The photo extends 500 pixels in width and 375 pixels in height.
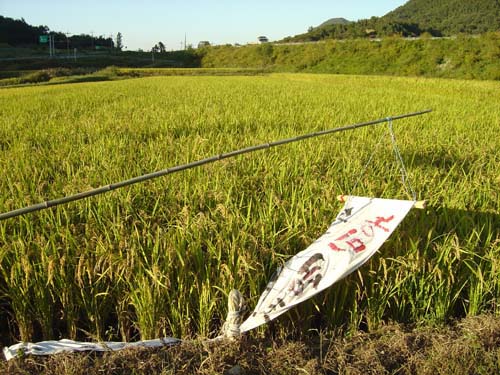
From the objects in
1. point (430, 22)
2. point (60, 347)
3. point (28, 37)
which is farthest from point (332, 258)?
point (430, 22)

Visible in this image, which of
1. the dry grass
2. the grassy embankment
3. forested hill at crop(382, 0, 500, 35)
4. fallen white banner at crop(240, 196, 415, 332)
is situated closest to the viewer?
the dry grass

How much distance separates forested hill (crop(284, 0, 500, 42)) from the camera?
1965 inches

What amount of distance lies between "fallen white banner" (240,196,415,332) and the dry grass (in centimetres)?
11

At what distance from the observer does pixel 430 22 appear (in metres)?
88.2

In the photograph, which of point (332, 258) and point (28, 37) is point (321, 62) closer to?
point (332, 258)

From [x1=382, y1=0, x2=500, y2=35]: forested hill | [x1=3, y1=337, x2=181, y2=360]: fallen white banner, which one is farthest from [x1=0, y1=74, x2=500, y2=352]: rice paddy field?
[x1=382, y1=0, x2=500, y2=35]: forested hill

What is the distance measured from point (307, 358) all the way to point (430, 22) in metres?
103

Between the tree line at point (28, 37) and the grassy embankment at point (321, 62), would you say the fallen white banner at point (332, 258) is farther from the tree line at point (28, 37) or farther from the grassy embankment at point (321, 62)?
the tree line at point (28, 37)

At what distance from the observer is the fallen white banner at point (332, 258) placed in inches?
49.3

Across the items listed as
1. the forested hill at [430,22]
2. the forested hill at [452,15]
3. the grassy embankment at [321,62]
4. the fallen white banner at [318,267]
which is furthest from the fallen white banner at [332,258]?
the forested hill at [452,15]

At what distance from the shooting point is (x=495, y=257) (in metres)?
1.56

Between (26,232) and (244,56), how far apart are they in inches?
1398

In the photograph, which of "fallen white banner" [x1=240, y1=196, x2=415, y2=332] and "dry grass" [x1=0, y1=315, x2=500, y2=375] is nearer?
"dry grass" [x1=0, y1=315, x2=500, y2=375]

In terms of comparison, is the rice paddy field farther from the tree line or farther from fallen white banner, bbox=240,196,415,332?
the tree line
